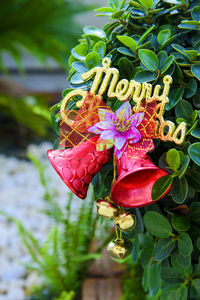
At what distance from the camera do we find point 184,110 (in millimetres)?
464

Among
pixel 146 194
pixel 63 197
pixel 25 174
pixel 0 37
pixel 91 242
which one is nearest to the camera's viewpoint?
pixel 146 194

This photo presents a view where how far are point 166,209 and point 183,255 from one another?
65 mm

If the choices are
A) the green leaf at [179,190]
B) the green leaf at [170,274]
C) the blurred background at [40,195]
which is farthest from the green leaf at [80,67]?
the blurred background at [40,195]

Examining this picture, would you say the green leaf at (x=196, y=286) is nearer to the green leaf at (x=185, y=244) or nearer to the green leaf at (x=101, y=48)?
the green leaf at (x=185, y=244)

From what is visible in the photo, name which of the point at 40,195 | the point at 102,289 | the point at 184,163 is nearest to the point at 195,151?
the point at 184,163

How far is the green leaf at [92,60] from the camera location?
487 millimetres

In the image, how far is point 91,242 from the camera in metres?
1.12

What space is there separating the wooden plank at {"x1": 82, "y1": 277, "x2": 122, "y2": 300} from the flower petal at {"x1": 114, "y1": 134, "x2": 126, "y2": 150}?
0.66m

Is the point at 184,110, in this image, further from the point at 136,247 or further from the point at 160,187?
the point at 136,247

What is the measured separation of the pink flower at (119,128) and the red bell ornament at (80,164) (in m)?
0.02

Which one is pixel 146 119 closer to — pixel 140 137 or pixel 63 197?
pixel 140 137

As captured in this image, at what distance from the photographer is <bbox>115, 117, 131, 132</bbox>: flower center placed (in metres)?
0.45

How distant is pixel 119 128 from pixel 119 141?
0.06 feet

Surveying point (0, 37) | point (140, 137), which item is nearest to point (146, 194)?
point (140, 137)
